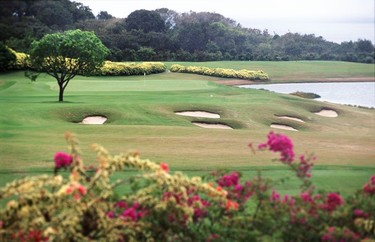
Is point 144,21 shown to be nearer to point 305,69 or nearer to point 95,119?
point 95,119

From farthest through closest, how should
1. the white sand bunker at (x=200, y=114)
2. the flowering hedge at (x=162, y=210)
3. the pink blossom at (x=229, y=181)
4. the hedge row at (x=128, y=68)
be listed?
the hedge row at (x=128, y=68)
the white sand bunker at (x=200, y=114)
the pink blossom at (x=229, y=181)
the flowering hedge at (x=162, y=210)

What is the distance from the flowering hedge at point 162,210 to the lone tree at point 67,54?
62.3 ft

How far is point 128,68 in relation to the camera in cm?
3359

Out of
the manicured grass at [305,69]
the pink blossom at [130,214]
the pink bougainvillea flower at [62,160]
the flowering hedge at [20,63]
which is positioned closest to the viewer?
the pink bougainvillea flower at [62,160]

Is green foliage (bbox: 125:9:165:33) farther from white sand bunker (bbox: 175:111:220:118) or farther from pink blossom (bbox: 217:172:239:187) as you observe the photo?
pink blossom (bbox: 217:172:239:187)

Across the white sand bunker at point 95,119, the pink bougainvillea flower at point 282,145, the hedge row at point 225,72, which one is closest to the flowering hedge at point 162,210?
the pink bougainvillea flower at point 282,145

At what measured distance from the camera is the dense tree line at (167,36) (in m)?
20.0

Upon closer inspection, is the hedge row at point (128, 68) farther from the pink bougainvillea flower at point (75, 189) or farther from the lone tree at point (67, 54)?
the pink bougainvillea flower at point (75, 189)

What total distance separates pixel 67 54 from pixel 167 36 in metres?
7.69

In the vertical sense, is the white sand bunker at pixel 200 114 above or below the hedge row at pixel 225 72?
below

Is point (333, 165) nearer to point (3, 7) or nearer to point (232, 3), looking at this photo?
point (3, 7)

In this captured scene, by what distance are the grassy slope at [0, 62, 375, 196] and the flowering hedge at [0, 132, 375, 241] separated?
2972 mm

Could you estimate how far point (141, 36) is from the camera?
2778cm

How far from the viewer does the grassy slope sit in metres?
11.5
